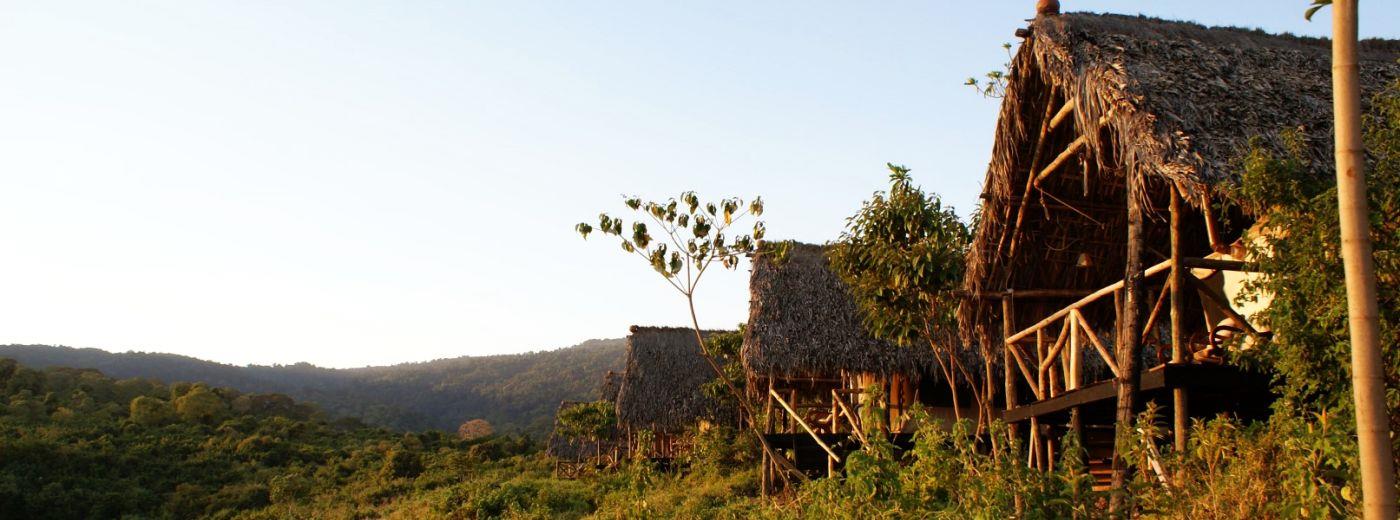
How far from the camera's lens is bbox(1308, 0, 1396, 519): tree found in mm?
3404

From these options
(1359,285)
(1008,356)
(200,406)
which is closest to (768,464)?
(1008,356)

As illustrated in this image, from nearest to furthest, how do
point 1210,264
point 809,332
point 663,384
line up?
point 1210,264
point 809,332
point 663,384

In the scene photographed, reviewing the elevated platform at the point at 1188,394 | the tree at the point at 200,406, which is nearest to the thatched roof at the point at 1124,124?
the elevated platform at the point at 1188,394

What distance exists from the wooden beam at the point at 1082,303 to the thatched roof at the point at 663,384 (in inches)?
575

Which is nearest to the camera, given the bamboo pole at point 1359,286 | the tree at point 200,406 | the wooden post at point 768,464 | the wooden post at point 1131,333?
the bamboo pole at point 1359,286

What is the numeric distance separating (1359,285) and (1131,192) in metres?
3.23

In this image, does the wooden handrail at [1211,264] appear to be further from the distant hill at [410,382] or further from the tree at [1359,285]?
the distant hill at [410,382]

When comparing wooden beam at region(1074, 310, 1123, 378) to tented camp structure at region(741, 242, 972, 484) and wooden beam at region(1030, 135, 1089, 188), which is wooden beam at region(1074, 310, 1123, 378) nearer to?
wooden beam at region(1030, 135, 1089, 188)

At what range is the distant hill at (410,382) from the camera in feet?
172

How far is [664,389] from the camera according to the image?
24.1 m

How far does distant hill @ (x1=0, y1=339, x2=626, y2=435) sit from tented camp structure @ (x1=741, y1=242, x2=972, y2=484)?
103 ft

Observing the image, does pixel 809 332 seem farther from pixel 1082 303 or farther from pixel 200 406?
pixel 200 406

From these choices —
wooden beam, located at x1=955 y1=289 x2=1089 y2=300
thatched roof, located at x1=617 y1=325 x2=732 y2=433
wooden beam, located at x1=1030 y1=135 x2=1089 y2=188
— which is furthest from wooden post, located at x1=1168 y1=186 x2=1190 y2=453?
thatched roof, located at x1=617 y1=325 x2=732 y2=433

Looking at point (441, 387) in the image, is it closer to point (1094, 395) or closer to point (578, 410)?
point (578, 410)
